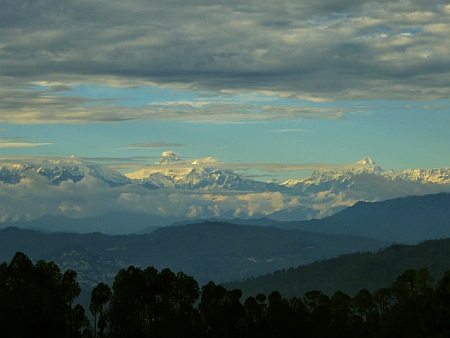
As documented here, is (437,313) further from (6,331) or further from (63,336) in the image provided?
(6,331)

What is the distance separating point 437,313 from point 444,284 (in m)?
10.1

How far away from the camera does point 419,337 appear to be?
7239 inches

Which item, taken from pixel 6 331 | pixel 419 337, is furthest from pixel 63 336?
pixel 419 337

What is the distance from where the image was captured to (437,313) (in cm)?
18575

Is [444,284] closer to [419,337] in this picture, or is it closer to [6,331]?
[419,337]

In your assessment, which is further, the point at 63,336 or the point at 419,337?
the point at 63,336

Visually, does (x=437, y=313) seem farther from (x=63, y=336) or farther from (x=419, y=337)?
(x=63, y=336)

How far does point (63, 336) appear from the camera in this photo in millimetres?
196250

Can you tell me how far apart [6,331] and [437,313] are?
99807mm

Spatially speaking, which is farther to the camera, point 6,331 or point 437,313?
point 6,331

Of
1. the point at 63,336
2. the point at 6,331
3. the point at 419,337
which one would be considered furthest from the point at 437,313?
the point at 6,331

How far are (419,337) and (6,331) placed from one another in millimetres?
95537

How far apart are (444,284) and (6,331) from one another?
10306cm

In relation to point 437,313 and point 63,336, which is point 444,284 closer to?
point 437,313
